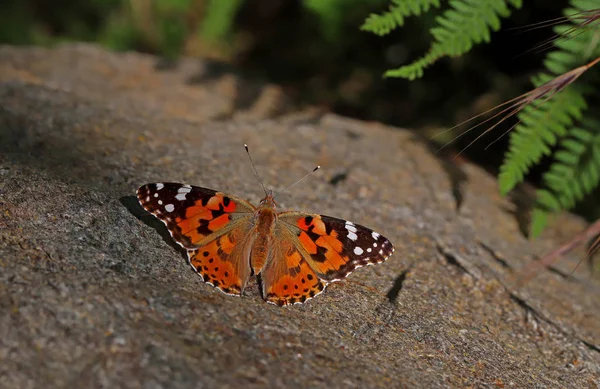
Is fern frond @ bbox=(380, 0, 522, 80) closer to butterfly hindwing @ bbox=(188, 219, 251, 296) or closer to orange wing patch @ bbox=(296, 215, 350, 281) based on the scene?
orange wing patch @ bbox=(296, 215, 350, 281)

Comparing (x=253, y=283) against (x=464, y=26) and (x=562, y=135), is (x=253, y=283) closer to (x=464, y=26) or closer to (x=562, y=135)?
(x=464, y=26)

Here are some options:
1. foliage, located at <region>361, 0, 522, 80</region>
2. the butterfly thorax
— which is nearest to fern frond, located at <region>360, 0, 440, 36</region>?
foliage, located at <region>361, 0, 522, 80</region>

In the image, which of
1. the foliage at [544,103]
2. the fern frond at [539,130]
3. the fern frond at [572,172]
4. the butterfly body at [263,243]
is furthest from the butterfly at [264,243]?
the fern frond at [572,172]

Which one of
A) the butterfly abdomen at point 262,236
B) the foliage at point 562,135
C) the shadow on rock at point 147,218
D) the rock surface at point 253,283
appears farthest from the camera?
the foliage at point 562,135

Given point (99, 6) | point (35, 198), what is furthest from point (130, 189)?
point (99, 6)

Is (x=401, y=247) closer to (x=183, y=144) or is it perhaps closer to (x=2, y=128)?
(x=183, y=144)

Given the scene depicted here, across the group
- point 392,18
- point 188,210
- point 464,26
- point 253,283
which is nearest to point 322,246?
point 253,283

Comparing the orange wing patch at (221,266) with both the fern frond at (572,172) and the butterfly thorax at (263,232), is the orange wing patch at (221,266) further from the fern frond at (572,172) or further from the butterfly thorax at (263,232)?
the fern frond at (572,172)
